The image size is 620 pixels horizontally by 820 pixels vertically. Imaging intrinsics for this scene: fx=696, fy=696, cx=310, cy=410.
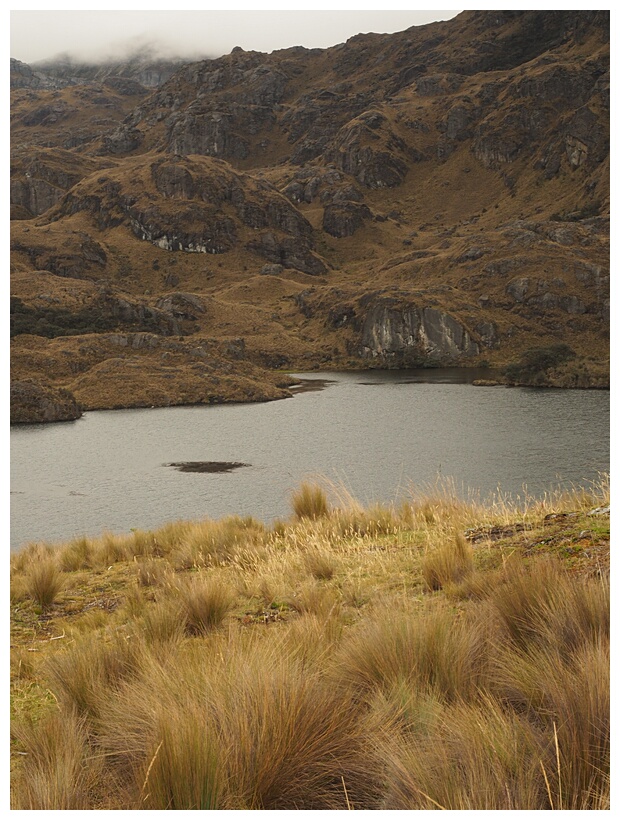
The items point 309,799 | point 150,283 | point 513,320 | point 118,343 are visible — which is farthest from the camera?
point 150,283

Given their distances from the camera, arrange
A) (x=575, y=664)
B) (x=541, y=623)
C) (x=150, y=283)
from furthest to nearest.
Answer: (x=150, y=283), (x=541, y=623), (x=575, y=664)

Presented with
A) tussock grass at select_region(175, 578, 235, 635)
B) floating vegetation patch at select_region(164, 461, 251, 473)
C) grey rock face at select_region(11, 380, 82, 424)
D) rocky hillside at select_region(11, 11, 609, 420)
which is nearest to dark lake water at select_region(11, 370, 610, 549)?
floating vegetation patch at select_region(164, 461, 251, 473)

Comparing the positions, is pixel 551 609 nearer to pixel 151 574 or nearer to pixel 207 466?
pixel 151 574

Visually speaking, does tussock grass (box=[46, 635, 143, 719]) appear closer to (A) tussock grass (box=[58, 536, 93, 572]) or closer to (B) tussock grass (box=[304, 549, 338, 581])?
(B) tussock grass (box=[304, 549, 338, 581])

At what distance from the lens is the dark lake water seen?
836 inches

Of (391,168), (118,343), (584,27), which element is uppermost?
(584,27)

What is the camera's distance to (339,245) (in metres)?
144

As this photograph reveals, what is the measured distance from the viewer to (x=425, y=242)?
5423 inches

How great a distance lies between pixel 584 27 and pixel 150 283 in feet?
440

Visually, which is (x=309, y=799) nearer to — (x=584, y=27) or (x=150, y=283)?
(x=150, y=283)

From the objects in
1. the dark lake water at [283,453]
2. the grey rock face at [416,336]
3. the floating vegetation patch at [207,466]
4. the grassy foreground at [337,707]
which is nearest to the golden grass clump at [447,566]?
the grassy foreground at [337,707]

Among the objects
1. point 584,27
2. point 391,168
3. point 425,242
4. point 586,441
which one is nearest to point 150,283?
point 425,242

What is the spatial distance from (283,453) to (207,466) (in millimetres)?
3494

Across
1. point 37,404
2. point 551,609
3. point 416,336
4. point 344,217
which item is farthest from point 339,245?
point 551,609
